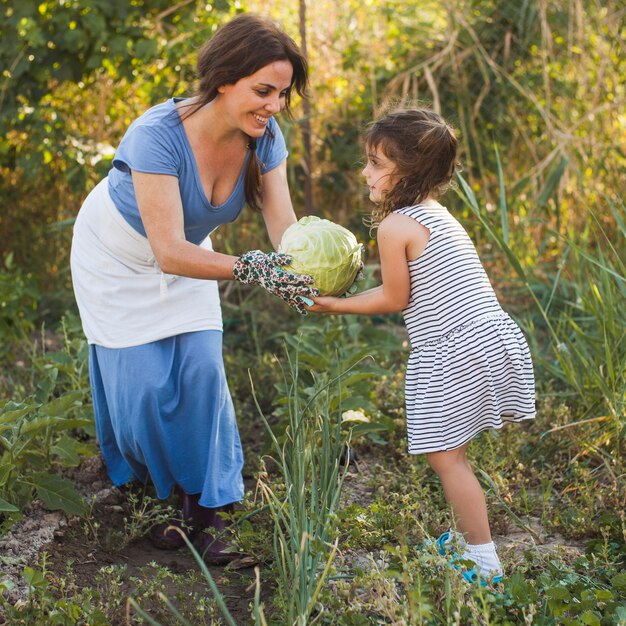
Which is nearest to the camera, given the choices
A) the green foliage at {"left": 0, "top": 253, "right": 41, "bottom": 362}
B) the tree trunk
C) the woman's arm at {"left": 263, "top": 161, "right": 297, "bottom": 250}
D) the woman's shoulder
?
the woman's shoulder

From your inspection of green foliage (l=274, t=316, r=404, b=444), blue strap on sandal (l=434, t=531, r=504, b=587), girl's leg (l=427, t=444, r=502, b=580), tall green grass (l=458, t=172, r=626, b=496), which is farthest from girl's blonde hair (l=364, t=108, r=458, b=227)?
blue strap on sandal (l=434, t=531, r=504, b=587)

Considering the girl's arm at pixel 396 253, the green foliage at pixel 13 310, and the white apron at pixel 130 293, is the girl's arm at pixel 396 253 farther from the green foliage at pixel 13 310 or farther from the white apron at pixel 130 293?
the green foliage at pixel 13 310

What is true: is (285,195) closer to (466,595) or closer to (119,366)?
(119,366)

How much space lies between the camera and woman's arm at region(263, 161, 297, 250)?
10.3 ft

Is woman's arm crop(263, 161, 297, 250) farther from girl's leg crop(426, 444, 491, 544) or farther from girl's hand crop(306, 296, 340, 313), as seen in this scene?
girl's leg crop(426, 444, 491, 544)

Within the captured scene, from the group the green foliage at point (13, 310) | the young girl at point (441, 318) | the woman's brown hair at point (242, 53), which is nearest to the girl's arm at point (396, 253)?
the young girl at point (441, 318)

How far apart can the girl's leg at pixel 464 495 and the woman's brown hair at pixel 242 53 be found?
1.26 metres

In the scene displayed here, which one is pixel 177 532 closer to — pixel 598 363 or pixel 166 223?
pixel 166 223

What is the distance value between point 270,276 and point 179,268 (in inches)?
12.2

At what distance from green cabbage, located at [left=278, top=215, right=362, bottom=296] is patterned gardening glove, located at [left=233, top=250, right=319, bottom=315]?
38mm

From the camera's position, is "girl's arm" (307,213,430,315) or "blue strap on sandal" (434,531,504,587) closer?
"blue strap on sandal" (434,531,504,587)

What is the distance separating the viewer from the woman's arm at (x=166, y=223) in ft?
8.82

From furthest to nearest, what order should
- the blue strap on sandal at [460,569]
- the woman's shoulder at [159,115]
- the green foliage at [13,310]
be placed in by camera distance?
the green foliage at [13,310], the woman's shoulder at [159,115], the blue strap on sandal at [460,569]

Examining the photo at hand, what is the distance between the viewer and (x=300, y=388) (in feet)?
11.4
